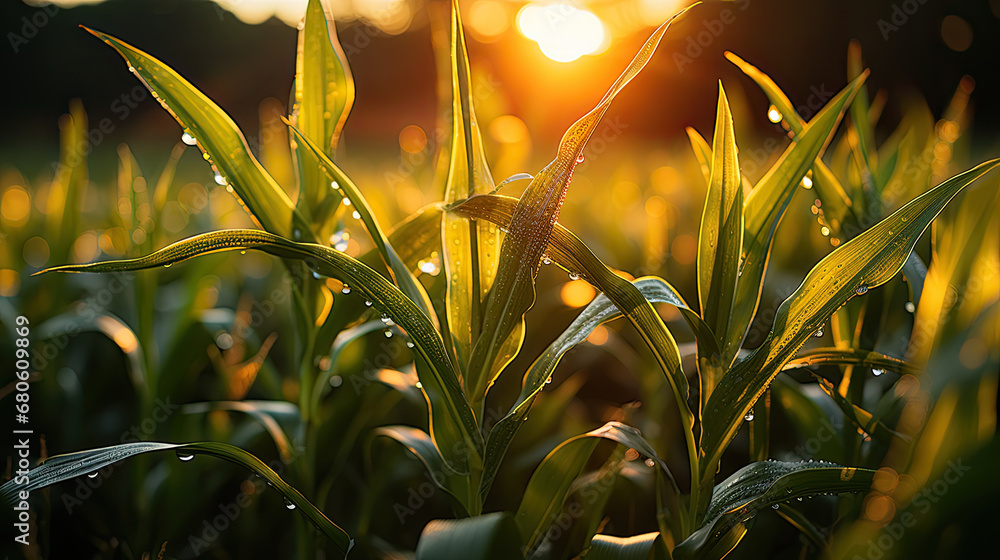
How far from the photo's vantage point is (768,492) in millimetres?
539

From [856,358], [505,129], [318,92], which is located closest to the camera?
[856,358]

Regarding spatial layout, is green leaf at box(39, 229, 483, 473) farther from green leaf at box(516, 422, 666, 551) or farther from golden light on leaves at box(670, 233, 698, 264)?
golden light on leaves at box(670, 233, 698, 264)

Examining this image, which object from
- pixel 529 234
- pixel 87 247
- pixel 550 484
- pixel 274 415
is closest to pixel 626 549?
pixel 550 484

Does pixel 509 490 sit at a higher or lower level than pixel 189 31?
lower

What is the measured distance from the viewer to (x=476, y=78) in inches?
63.6

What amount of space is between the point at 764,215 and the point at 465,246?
324mm

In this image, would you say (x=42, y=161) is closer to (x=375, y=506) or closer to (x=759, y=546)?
(x=375, y=506)

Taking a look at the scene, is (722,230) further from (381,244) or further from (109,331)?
(109,331)

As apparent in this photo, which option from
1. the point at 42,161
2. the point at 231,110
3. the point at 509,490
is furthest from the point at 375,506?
the point at 231,110

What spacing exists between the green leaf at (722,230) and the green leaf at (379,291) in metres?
0.26

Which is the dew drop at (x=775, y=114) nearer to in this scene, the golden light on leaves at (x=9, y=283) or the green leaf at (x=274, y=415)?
the green leaf at (x=274, y=415)

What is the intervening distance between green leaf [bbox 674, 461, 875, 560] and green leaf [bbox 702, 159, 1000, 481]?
0.14 ft

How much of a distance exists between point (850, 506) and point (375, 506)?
2.69 ft

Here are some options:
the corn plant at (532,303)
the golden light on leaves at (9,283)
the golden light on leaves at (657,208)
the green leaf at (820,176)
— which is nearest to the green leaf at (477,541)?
the corn plant at (532,303)
